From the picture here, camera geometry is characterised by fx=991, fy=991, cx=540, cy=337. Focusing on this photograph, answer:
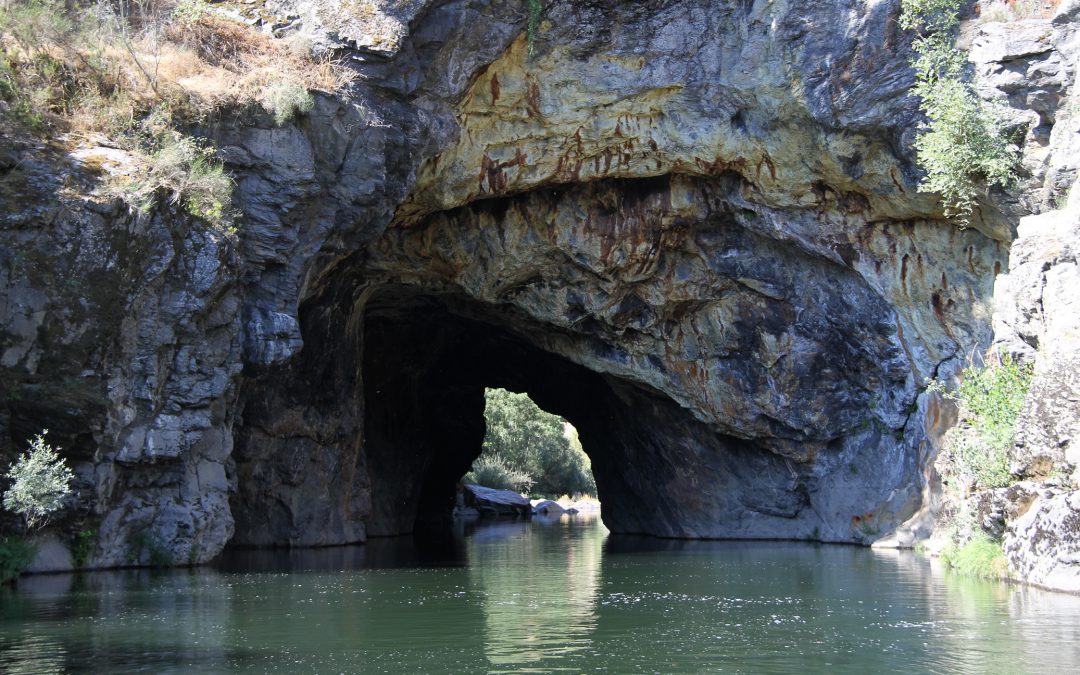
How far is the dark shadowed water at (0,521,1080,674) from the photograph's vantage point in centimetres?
900

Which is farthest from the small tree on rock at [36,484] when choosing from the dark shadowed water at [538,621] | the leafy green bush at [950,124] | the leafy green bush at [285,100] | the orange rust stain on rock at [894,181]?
the orange rust stain on rock at [894,181]

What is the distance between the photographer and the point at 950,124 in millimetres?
19766

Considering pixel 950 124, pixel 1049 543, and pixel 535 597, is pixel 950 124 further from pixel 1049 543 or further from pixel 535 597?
pixel 535 597

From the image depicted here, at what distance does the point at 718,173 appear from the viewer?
24.0 meters

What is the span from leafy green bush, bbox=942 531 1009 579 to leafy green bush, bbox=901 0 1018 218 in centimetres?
728

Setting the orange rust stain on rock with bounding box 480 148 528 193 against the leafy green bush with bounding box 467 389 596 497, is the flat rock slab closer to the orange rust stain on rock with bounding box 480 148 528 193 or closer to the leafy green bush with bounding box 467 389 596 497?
the leafy green bush with bounding box 467 389 596 497

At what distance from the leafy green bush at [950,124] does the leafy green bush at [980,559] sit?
7.28m

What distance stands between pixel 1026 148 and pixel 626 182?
364 inches

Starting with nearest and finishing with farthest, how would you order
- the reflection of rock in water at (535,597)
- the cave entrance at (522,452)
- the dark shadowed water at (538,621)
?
the dark shadowed water at (538,621)
the reflection of rock in water at (535,597)
the cave entrance at (522,452)

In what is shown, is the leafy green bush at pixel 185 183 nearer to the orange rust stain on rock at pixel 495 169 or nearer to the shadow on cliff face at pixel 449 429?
the orange rust stain on rock at pixel 495 169

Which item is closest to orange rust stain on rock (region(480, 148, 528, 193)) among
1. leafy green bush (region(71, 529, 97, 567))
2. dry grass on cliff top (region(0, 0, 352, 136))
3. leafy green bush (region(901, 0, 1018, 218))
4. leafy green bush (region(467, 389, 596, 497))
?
dry grass on cliff top (region(0, 0, 352, 136))

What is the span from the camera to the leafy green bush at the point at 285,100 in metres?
19.5

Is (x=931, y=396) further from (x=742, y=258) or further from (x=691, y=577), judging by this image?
(x=691, y=577)

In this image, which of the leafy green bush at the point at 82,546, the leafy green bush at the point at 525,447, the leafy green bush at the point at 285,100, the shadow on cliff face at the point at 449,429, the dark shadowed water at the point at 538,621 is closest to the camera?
the dark shadowed water at the point at 538,621
